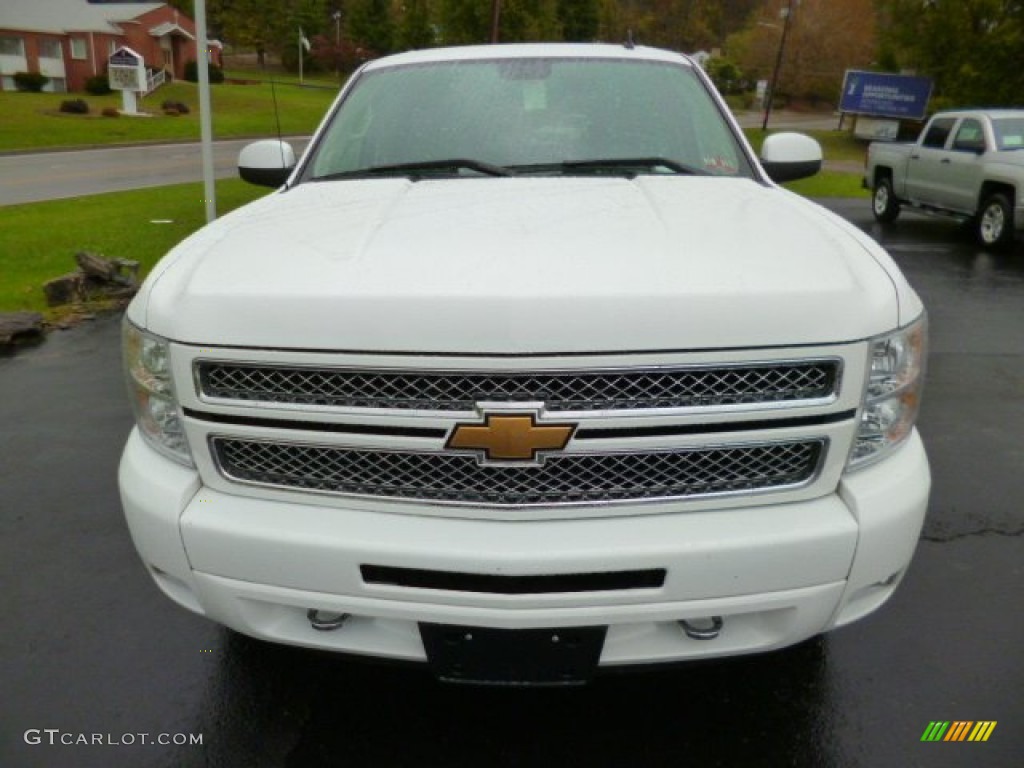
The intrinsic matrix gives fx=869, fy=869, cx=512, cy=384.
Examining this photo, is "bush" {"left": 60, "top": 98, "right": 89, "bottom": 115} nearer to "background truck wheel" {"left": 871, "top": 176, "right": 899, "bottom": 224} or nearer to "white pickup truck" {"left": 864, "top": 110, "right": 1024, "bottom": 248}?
"background truck wheel" {"left": 871, "top": 176, "right": 899, "bottom": 224}

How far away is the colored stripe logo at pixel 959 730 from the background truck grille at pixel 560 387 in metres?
1.18

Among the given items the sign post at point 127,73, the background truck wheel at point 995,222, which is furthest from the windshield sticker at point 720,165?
the sign post at point 127,73

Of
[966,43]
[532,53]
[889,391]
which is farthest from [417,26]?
[889,391]

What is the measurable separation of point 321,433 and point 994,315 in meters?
7.50

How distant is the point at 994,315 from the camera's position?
25.5 feet

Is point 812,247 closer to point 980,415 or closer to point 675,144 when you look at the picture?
point 675,144

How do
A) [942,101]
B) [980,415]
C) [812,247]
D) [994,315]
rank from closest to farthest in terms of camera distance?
[812,247]
[980,415]
[994,315]
[942,101]

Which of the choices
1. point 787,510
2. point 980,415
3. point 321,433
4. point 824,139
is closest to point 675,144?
point 787,510

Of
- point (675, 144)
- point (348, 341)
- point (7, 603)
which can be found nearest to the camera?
point (348, 341)

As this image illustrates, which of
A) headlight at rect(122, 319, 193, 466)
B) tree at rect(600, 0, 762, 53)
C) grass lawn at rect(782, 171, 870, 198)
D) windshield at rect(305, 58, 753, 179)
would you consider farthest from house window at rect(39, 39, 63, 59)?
headlight at rect(122, 319, 193, 466)

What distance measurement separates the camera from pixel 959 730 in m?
2.50

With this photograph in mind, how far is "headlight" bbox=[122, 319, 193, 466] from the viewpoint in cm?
215

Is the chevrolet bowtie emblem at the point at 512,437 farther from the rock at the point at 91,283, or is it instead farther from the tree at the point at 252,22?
the tree at the point at 252,22

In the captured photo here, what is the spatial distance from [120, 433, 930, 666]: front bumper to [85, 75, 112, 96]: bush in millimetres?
53001
